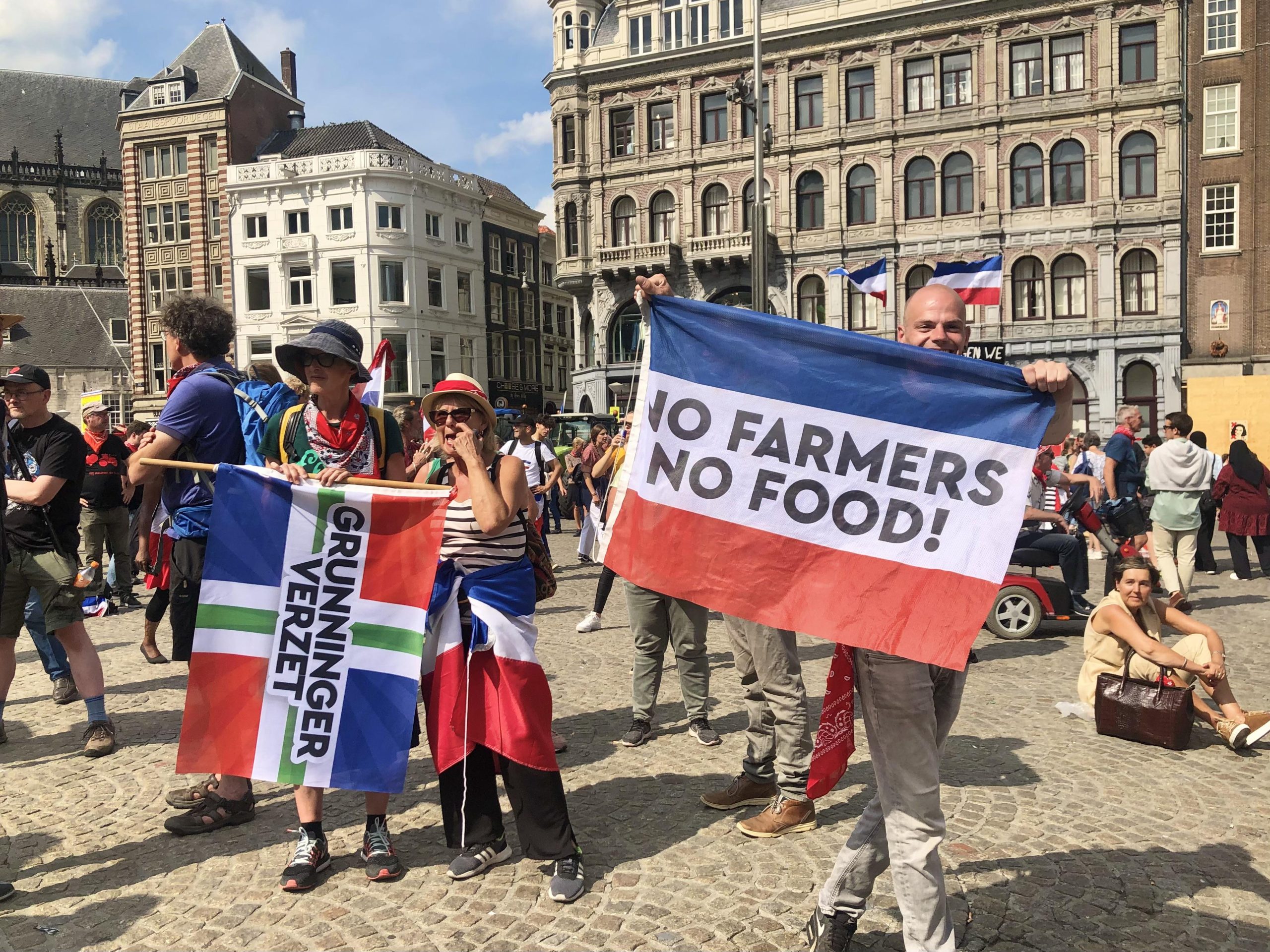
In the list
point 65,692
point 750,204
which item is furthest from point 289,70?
point 65,692

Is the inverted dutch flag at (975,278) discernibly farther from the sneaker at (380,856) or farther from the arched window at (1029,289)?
the arched window at (1029,289)

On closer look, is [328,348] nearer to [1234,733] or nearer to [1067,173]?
[1234,733]

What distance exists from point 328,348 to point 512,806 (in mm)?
1948

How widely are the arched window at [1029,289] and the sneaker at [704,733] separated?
33.7 metres

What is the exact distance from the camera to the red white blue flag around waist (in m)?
3.11

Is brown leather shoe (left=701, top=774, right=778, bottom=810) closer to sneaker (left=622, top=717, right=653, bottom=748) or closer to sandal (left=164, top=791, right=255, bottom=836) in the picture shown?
sneaker (left=622, top=717, right=653, bottom=748)

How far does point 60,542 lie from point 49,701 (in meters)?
2.08

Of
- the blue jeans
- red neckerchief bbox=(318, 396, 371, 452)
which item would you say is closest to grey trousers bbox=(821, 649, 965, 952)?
red neckerchief bbox=(318, 396, 371, 452)

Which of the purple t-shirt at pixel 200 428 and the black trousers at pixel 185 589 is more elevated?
the purple t-shirt at pixel 200 428

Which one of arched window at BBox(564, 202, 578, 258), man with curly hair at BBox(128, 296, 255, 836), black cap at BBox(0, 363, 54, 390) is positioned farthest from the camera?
arched window at BBox(564, 202, 578, 258)

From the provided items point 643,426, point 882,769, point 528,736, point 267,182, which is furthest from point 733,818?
point 267,182

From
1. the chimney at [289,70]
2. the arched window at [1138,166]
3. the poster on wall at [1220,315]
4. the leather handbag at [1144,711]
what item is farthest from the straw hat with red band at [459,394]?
the chimney at [289,70]

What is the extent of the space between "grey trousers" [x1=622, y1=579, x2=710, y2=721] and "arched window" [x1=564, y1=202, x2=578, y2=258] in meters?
37.6

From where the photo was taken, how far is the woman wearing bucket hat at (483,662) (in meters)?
3.81
